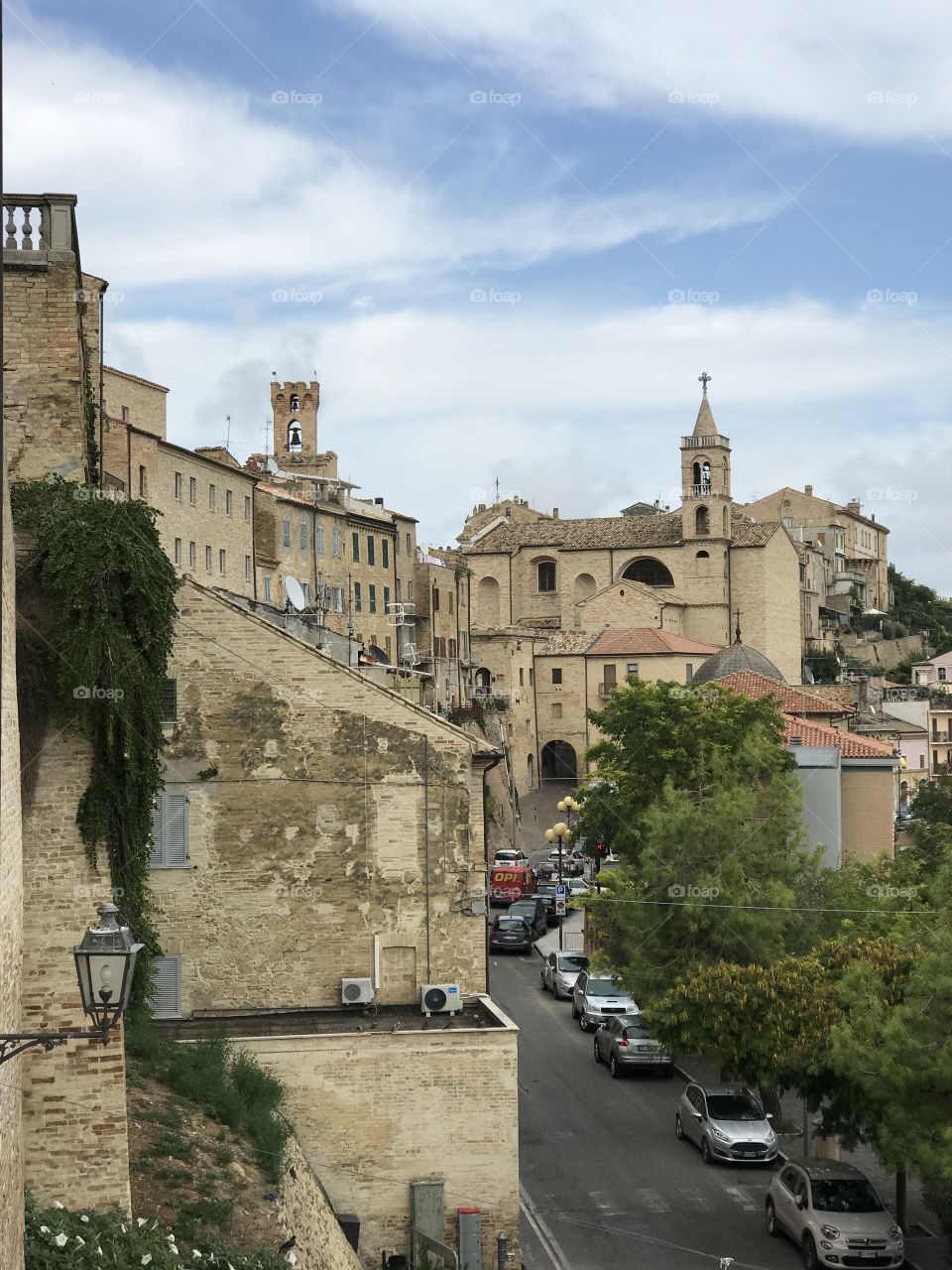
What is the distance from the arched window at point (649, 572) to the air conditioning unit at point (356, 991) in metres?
79.6

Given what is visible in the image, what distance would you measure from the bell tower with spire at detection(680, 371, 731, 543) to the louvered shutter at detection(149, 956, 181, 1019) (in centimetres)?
7933

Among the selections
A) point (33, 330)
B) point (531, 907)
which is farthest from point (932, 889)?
point (531, 907)

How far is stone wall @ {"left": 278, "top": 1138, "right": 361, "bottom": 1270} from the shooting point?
18578mm

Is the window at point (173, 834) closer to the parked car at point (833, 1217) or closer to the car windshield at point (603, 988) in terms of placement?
the parked car at point (833, 1217)

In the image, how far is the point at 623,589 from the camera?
318 ft

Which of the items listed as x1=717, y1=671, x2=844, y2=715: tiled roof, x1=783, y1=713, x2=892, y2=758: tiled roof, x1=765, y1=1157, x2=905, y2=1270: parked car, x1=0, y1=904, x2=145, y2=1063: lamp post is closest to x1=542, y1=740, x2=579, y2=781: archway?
x1=717, y1=671, x2=844, y2=715: tiled roof

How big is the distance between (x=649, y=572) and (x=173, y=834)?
266 ft

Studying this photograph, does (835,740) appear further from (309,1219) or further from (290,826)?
(309,1219)

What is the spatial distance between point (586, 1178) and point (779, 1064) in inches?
159

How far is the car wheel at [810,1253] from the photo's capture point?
22.0 m

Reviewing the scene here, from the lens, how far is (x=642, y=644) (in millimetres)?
88000

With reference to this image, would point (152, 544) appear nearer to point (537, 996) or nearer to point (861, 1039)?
point (861, 1039)

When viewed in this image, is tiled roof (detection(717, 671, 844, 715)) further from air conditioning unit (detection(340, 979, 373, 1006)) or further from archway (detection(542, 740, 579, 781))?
archway (detection(542, 740, 579, 781))

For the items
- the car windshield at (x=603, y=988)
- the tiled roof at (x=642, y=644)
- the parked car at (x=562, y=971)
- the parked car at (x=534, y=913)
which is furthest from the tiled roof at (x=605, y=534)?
the car windshield at (x=603, y=988)
